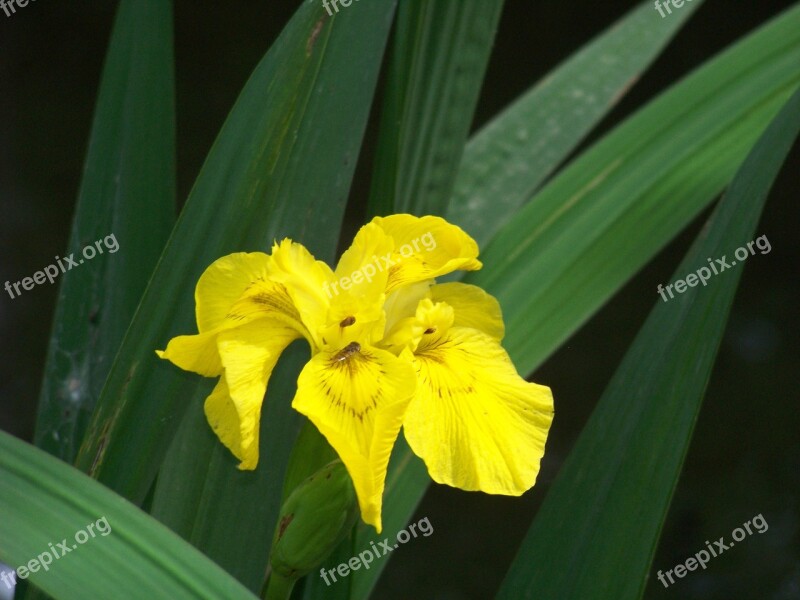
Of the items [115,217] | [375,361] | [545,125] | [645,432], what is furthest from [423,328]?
[545,125]

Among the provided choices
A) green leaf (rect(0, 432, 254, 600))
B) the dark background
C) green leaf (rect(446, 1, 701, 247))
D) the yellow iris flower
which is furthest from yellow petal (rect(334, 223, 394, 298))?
the dark background

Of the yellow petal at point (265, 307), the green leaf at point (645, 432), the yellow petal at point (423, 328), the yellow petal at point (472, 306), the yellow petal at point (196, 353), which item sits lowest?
the green leaf at point (645, 432)

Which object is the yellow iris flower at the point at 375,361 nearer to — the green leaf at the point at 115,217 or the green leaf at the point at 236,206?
the green leaf at the point at 236,206

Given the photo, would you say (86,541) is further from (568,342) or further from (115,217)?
(568,342)

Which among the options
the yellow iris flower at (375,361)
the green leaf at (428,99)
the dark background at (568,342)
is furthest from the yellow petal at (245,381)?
the dark background at (568,342)

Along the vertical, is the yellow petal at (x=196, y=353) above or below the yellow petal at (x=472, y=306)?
above

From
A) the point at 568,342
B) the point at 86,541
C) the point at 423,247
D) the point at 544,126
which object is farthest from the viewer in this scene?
the point at 568,342
